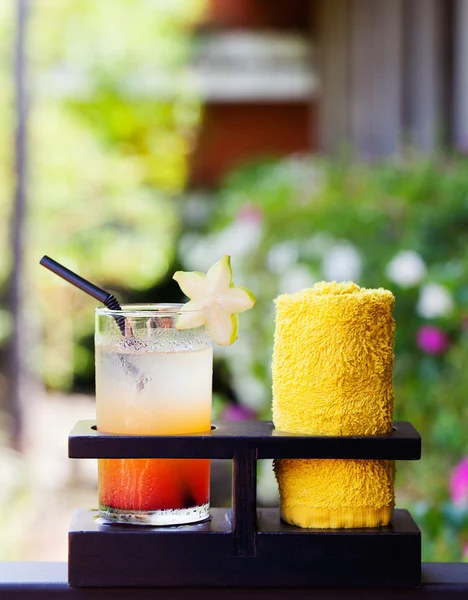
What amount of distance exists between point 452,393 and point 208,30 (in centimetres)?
873

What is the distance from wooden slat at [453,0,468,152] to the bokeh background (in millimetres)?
25

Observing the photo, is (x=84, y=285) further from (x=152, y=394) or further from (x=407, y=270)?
(x=407, y=270)

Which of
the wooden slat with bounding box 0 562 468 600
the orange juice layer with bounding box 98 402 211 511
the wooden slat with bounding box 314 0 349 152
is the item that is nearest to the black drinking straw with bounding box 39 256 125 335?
the orange juice layer with bounding box 98 402 211 511

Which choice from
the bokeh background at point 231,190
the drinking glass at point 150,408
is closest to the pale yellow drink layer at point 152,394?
the drinking glass at point 150,408

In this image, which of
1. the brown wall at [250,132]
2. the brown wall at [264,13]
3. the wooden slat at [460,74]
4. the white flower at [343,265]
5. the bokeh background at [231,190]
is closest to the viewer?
the bokeh background at [231,190]

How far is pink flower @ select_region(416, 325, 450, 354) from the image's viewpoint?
12.2 ft

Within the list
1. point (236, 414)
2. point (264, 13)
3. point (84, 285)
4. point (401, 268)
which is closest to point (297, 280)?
point (401, 268)

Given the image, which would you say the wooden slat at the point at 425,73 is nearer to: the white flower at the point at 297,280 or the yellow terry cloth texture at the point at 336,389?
the white flower at the point at 297,280

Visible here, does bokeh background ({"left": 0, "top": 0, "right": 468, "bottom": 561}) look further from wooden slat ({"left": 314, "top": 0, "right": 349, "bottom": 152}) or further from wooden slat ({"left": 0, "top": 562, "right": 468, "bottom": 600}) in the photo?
wooden slat ({"left": 0, "top": 562, "right": 468, "bottom": 600})

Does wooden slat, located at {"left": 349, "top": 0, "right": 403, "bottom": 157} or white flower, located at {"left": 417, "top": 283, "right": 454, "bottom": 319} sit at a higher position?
wooden slat, located at {"left": 349, "top": 0, "right": 403, "bottom": 157}

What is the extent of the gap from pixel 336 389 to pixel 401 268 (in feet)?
9.31

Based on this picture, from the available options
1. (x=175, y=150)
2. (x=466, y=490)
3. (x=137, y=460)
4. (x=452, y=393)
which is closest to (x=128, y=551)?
(x=137, y=460)

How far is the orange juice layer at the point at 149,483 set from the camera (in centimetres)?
107


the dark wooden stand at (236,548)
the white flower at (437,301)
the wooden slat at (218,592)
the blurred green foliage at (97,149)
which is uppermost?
the blurred green foliage at (97,149)
